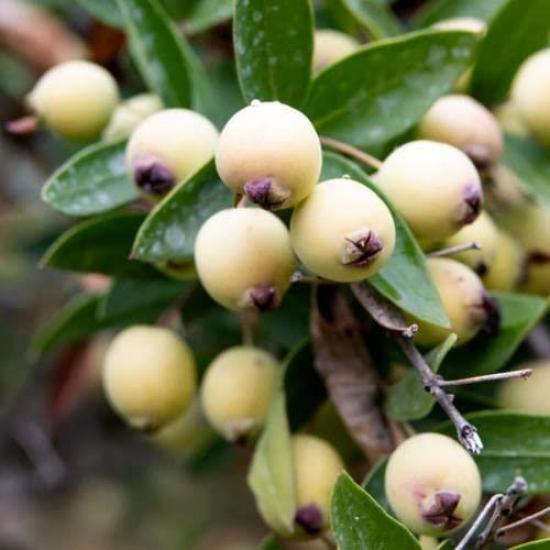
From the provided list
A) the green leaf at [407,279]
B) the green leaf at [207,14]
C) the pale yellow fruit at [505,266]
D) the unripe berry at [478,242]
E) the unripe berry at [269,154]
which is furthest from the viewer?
the green leaf at [207,14]

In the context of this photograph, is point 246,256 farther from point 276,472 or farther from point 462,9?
point 462,9

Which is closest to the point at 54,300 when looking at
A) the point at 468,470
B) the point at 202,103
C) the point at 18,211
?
the point at 18,211

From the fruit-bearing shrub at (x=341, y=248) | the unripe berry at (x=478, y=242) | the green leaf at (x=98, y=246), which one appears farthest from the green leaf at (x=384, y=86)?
the green leaf at (x=98, y=246)

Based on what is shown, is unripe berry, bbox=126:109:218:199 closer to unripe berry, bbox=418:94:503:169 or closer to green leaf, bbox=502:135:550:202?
unripe berry, bbox=418:94:503:169

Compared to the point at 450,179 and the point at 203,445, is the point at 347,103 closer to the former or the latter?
the point at 450,179

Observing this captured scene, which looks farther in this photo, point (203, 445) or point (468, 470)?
point (203, 445)

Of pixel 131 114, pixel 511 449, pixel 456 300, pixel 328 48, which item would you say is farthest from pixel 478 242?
pixel 131 114

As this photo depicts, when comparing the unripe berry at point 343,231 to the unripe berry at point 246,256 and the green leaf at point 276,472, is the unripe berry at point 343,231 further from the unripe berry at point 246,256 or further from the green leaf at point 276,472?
the green leaf at point 276,472
